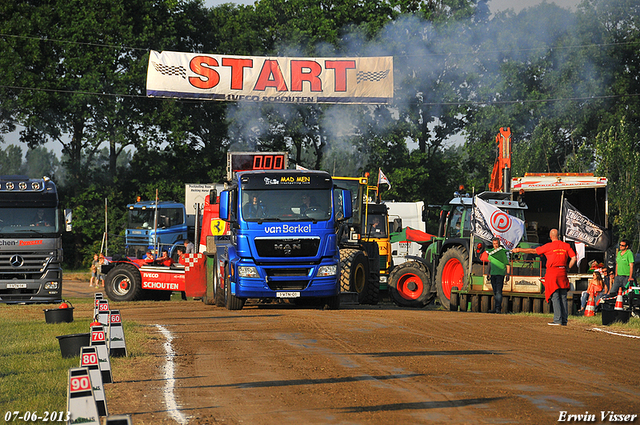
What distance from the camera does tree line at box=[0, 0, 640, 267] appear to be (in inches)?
1742

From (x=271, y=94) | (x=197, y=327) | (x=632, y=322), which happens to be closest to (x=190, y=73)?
(x=271, y=94)

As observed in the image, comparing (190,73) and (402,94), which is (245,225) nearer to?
(190,73)

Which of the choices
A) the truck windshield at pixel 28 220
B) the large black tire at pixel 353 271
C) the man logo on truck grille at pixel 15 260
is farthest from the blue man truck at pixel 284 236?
the man logo on truck grille at pixel 15 260

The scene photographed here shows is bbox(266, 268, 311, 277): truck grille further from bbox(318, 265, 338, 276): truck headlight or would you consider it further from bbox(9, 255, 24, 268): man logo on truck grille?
bbox(9, 255, 24, 268): man logo on truck grille

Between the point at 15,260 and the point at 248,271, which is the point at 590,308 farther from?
the point at 15,260

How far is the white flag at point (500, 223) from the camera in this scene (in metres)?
19.3

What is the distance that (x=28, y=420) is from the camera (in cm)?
728

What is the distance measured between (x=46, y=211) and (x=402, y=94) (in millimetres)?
24025

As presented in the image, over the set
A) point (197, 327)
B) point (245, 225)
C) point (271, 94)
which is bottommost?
point (197, 327)

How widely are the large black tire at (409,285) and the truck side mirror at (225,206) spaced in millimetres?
5703

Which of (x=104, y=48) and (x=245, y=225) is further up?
(x=104, y=48)

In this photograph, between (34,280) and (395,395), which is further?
(34,280)

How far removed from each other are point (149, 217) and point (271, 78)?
13307mm

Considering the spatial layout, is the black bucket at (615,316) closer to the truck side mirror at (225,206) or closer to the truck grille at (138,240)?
the truck side mirror at (225,206)
